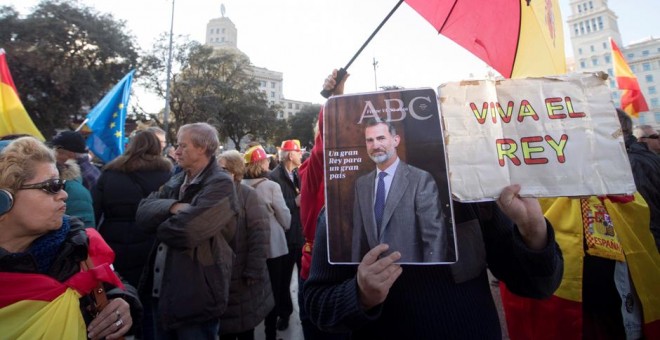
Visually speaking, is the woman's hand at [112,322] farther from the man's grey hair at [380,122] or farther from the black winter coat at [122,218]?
the black winter coat at [122,218]

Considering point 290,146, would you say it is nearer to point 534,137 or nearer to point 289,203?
point 289,203

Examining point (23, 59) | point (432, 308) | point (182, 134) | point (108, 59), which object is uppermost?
point (108, 59)

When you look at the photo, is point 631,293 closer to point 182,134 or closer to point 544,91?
point 544,91

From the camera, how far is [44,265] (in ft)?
5.07

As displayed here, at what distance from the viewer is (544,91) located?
1182mm

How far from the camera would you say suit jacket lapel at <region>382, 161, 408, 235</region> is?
A: 43.5 inches

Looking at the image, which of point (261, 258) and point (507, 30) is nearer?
point (507, 30)

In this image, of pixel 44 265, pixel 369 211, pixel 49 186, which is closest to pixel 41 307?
pixel 44 265

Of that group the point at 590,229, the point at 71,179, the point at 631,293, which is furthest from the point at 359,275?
the point at 71,179

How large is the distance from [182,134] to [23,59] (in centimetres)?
2478

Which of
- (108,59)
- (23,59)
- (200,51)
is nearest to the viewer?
(23,59)

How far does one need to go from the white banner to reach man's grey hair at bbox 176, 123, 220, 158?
80.1 inches

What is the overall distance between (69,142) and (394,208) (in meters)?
3.67

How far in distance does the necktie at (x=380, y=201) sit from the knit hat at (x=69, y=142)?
360 centimetres
